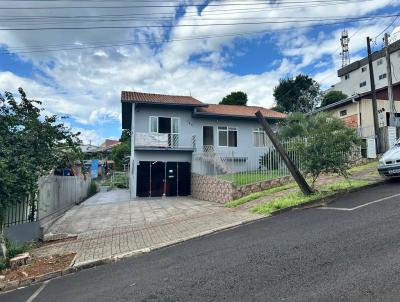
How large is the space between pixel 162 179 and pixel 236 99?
79.0 ft

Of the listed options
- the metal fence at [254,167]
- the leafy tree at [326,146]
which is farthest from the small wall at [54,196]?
the leafy tree at [326,146]

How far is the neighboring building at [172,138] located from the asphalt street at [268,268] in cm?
1370

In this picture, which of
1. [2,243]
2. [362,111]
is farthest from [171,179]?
[2,243]

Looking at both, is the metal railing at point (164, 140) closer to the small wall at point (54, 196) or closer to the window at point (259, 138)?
the small wall at point (54, 196)

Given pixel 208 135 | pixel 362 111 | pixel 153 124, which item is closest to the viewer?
pixel 153 124

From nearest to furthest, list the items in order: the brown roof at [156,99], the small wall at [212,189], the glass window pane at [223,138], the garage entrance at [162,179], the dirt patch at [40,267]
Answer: the dirt patch at [40,267] < the small wall at [212,189] < the brown roof at [156,99] < the garage entrance at [162,179] < the glass window pane at [223,138]

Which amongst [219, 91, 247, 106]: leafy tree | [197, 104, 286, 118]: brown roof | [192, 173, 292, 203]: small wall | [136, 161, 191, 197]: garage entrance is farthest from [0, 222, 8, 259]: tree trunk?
[219, 91, 247, 106]: leafy tree

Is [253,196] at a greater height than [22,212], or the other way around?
[253,196]

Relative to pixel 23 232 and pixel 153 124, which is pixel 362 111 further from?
pixel 23 232

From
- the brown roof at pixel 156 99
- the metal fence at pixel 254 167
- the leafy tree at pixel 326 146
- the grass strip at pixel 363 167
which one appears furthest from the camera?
the brown roof at pixel 156 99

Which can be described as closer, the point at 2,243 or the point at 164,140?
the point at 2,243

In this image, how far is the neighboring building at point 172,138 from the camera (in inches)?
897

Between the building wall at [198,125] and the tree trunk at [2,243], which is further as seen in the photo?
the building wall at [198,125]

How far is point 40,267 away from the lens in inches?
289
